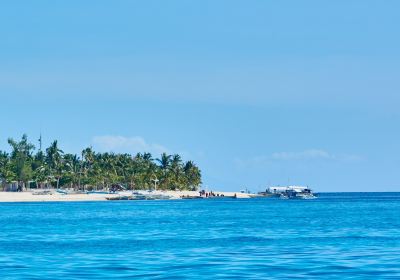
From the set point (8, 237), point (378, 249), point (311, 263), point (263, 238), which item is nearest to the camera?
point (311, 263)

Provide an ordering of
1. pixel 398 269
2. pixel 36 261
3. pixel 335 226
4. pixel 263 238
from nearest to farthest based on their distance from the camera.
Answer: pixel 398 269 < pixel 36 261 < pixel 263 238 < pixel 335 226

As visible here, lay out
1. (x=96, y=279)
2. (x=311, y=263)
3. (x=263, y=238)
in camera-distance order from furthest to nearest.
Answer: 1. (x=263, y=238)
2. (x=311, y=263)
3. (x=96, y=279)

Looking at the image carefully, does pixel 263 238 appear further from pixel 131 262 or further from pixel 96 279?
pixel 96 279

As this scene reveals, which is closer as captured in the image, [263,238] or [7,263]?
[7,263]

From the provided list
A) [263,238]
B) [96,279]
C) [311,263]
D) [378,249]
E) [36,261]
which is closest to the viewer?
[96,279]

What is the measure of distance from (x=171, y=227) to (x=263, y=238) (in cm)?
2631

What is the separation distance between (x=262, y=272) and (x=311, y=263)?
6.12 m

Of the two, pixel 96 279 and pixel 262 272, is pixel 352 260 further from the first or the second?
pixel 96 279

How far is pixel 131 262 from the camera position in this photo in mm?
56656

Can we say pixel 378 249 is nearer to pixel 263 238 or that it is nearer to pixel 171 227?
pixel 263 238

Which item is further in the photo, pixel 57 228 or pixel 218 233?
pixel 57 228

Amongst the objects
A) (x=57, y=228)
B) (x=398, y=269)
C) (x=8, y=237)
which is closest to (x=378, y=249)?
(x=398, y=269)

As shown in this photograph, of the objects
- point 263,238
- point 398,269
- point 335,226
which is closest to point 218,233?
point 263,238

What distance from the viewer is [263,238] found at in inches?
3184
